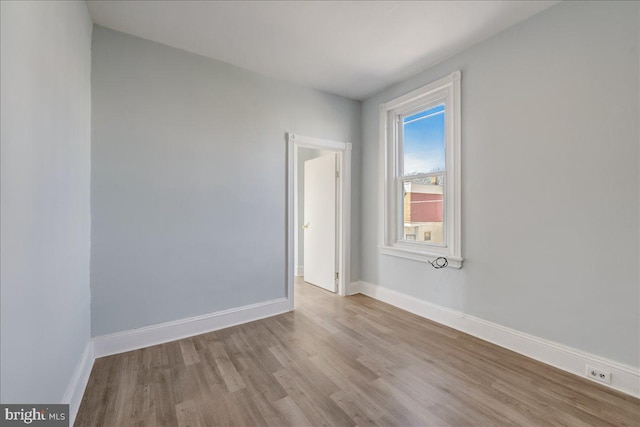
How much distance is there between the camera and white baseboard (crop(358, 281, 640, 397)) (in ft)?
5.88

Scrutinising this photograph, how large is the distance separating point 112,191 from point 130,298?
924mm

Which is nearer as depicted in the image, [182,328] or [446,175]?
[182,328]

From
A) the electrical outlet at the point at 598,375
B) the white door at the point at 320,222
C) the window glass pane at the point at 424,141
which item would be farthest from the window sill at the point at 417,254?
the electrical outlet at the point at 598,375

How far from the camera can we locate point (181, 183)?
8.59 feet

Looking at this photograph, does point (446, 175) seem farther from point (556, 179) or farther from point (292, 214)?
point (292, 214)

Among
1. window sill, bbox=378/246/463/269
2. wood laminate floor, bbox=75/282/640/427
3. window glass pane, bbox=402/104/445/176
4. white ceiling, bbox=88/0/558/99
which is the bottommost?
wood laminate floor, bbox=75/282/640/427

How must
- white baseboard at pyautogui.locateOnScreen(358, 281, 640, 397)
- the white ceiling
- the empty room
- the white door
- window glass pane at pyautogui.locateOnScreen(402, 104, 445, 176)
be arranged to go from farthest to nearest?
the white door, window glass pane at pyautogui.locateOnScreen(402, 104, 445, 176), the white ceiling, white baseboard at pyautogui.locateOnScreen(358, 281, 640, 397), the empty room

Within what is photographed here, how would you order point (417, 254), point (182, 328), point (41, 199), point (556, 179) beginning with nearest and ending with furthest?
1. point (41, 199)
2. point (556, 179)
3. point (182, 328)
4. point (417, 254)

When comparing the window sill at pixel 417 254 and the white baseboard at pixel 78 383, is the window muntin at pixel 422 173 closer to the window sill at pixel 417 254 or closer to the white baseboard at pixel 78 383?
the window sill at pixel 417 254

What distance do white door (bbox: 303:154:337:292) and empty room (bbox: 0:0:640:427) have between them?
25.5 inches

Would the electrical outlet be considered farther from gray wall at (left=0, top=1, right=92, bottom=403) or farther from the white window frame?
gray wall at (left=0, top=1, right=92, bottom=403)

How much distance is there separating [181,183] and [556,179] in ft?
10.3

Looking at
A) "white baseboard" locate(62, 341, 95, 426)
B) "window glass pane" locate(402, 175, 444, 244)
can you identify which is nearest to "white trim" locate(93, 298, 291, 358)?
"white baseboard" locate(62, 341, 95, 426)

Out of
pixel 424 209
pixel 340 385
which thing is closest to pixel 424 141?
pixel 424 209
